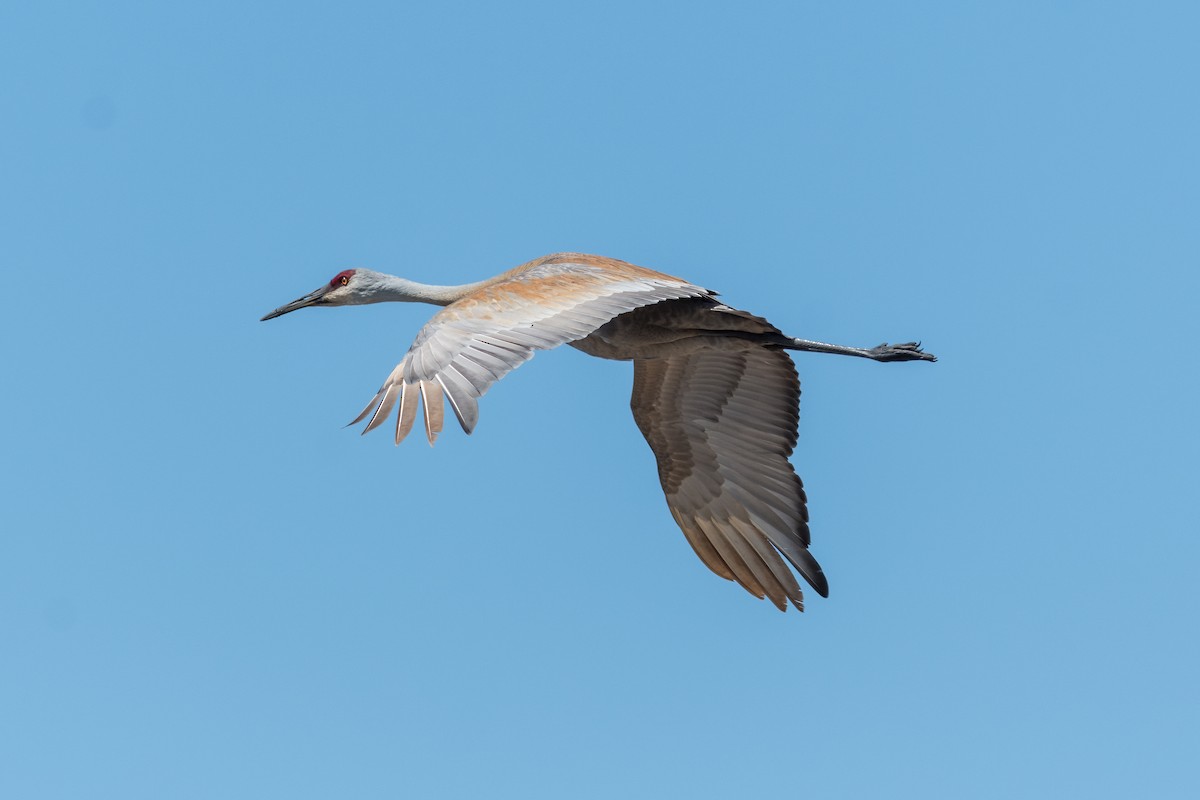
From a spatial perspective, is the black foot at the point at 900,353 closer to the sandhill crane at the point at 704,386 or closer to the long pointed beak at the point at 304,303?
the sandhill crane at the point at 704,386

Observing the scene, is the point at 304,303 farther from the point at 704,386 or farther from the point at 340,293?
the point at 704,386

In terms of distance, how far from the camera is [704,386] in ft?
44.8

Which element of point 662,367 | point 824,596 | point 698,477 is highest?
point 662,367

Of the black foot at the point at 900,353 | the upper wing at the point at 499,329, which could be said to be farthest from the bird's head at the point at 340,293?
the black foot at the point at 900,353

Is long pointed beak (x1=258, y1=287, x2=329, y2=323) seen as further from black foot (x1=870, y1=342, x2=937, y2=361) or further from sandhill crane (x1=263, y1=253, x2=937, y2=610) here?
black foot (x1=870, y1=342, x2=937, y2=361)

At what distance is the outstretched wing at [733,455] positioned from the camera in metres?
13.2

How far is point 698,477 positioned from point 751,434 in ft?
1.96

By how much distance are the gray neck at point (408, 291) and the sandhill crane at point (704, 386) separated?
11mm

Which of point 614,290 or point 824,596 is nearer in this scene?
point 614,290

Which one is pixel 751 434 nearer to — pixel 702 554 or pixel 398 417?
pixel 702 554

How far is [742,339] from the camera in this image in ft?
40.8

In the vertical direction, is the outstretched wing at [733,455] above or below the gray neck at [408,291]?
below

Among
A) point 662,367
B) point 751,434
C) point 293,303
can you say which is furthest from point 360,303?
point 751,434

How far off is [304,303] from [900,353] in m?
5.13
